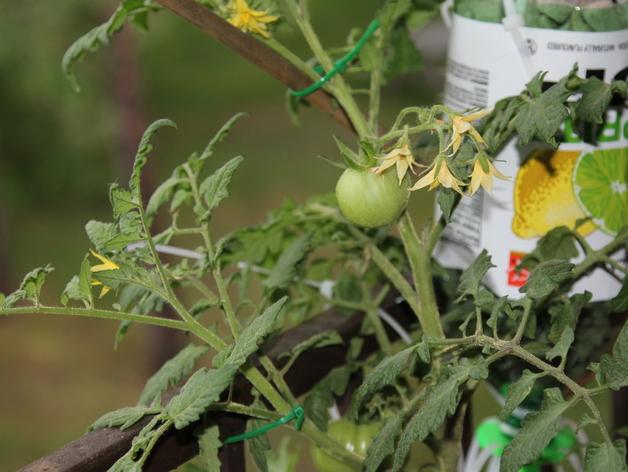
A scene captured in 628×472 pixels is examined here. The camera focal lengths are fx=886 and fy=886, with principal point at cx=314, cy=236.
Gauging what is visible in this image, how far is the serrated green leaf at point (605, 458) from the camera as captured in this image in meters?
0.52

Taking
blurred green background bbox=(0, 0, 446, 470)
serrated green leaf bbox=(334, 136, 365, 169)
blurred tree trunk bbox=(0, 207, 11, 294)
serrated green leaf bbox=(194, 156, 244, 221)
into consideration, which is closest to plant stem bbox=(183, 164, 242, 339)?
serrated green leaf bbox=(194, 156, 244, 221)

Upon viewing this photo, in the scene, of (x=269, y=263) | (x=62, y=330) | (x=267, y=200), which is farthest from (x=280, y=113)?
(x=269, y=263)

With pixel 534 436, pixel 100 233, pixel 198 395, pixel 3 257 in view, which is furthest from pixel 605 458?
pixel 3 257

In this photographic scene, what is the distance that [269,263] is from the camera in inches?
34.8

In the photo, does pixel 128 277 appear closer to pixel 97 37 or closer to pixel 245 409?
pixel 245 409

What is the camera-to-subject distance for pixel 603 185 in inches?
30.1

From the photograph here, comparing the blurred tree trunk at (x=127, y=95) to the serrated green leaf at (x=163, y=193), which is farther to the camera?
the blurred tree trunk at (x=127, y=95)

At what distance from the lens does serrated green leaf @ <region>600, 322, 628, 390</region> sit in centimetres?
54

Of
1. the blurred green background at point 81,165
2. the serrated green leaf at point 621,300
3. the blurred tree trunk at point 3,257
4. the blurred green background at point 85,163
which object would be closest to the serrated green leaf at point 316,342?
the serrated green leaf at point 621,300

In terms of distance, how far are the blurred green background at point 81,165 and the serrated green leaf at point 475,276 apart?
5.61 feet

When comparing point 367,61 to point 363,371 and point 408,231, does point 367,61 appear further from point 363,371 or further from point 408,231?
point 363,371

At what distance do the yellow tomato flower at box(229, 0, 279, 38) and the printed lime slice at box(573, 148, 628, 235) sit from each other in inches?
11.4

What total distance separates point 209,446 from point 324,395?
5.2 inches

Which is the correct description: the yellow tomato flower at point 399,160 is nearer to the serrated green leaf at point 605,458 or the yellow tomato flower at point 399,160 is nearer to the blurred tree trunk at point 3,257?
the serrated green leaf at point 605,458
